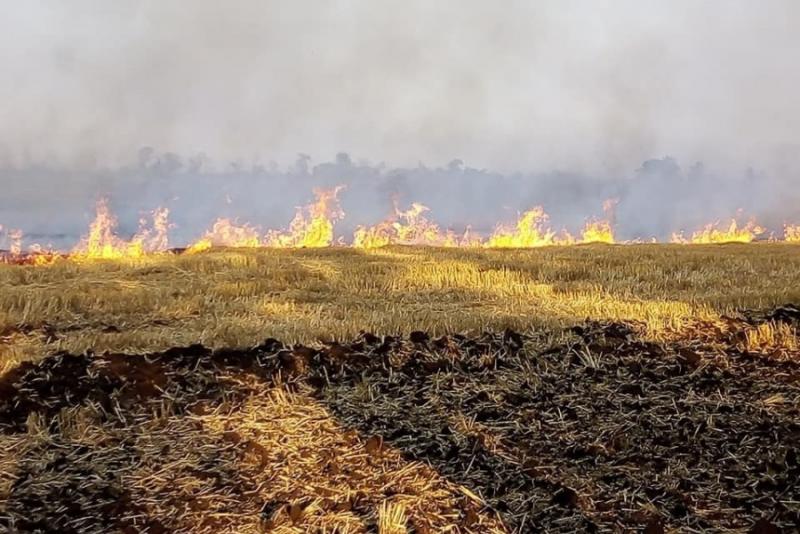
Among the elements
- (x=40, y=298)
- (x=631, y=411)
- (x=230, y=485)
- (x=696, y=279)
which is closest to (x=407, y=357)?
(x=631, y=411)

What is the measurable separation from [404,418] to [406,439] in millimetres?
356

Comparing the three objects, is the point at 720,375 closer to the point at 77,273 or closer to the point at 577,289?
the point at 577,289

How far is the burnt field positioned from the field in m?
0.01

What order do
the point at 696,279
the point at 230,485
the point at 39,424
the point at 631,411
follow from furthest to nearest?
the point at 696,279 < the point at 631,411 < the point at 39,424 < the point at 230,485

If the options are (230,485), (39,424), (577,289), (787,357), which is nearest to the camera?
(230,485)

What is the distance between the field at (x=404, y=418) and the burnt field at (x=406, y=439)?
0.01 metres

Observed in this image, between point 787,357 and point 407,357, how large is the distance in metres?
3.19

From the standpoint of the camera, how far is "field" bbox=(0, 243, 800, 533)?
345 centimetres

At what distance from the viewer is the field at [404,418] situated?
3453 millimetres

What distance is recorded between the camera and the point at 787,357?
5785 millimetres

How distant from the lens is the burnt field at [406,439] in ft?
11.2

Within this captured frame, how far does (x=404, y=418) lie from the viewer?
15.3 ft

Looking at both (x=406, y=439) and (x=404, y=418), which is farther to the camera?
(x=404, y=418)

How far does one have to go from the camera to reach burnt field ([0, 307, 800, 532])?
3.41m
